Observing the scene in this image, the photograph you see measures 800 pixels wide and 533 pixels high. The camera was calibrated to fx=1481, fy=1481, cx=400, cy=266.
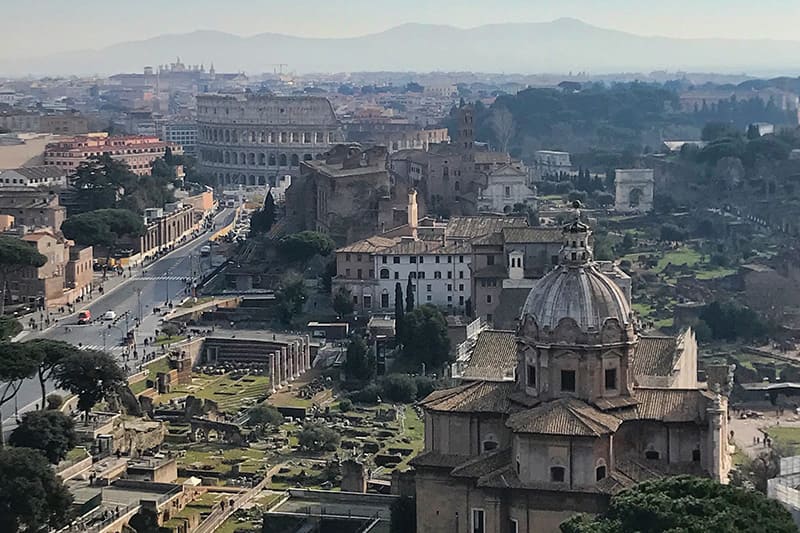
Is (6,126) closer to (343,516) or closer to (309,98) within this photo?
(309,98)

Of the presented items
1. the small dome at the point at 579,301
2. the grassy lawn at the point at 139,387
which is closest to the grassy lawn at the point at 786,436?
the small dome at the point at 579,301

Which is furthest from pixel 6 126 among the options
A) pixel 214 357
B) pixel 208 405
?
pixel 208 405

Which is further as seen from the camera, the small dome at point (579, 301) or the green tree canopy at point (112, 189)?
the green tree canopy at point (112, 189)

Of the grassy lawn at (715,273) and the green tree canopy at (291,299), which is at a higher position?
the green tree canopy at (291,299)

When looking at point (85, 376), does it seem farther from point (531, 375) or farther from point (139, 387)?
point (531, 375)

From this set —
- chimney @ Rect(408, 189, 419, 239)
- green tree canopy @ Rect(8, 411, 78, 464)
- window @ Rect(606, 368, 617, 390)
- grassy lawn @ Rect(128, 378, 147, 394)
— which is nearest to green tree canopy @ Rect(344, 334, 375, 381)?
grassy lawn @ Rect(128, 378, 147, 394)

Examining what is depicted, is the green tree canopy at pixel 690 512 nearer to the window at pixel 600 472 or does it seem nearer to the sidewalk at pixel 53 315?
the window at pixel 600 472
